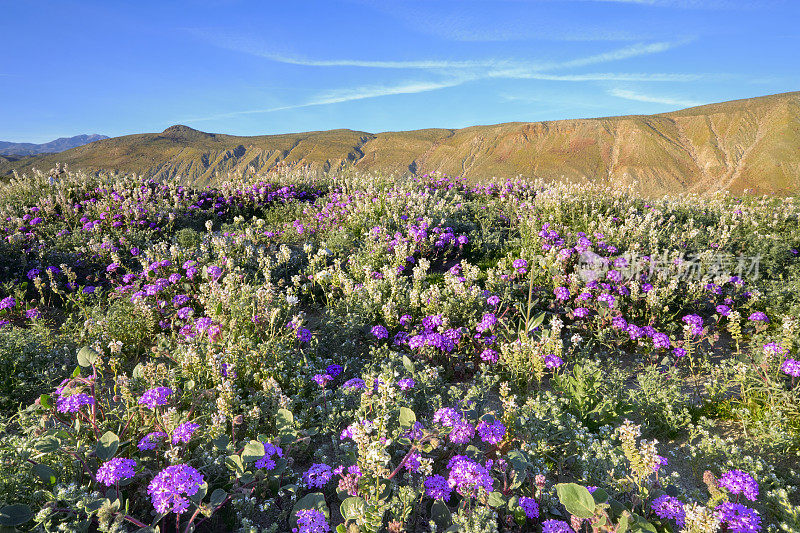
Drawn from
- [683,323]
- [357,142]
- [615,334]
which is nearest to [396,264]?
[615,334]

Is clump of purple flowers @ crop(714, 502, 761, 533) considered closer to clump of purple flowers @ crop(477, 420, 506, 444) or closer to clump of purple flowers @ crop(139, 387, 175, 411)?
clump of purple flowers @ crop(477, 420, 506, 444)

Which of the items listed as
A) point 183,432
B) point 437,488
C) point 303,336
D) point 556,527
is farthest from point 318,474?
point 303,336

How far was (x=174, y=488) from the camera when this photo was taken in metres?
2.14

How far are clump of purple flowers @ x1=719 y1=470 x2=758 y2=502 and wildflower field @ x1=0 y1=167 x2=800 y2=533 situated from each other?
3cm

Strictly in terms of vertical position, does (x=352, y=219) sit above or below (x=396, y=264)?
above

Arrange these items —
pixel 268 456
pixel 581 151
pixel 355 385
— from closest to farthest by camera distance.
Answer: pixel 268 456 < pixel 355 385 < pixel 581 151

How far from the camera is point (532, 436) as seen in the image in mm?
3180

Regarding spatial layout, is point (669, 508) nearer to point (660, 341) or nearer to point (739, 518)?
point (739, 518)

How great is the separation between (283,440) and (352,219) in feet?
20.8

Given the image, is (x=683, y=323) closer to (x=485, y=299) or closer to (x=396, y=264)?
(x=485, y=299)

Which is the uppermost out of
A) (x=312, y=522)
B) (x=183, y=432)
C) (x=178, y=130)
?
(x=178, y=130)

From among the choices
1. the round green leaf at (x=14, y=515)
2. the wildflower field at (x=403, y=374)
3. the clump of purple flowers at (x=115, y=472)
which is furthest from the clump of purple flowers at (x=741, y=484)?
the round green leaf at (x=14, y=515)

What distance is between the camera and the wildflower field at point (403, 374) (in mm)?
2412

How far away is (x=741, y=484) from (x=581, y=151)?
99.5 m
